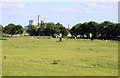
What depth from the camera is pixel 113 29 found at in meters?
121

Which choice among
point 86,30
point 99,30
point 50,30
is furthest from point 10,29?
point 99,30

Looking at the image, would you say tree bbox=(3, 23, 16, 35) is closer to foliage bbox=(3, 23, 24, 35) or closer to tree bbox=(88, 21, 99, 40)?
foliage bbox=(3, 23, 24, 35)

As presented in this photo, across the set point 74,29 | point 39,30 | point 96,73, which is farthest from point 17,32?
point 96,73

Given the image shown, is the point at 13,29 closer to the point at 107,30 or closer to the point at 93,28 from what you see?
Result: the point at 93,28

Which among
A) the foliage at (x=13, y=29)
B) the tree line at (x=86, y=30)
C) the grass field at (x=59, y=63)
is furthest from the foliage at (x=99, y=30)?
the grass field at (x=59, y=63)

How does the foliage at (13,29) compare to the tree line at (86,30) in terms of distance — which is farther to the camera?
the foliage at (13,29)

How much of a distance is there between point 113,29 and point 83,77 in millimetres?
103569

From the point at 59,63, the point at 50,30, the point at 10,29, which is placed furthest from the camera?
the point at 10,29

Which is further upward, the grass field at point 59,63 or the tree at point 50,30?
the tree at point 50,30

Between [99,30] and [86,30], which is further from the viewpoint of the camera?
[86,30]

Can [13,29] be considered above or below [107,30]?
above

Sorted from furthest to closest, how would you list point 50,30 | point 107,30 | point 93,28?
point 50,30 → point 93,28 → point 107,30

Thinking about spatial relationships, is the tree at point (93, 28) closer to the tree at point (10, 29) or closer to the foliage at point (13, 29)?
the foliage at point (13, 29)

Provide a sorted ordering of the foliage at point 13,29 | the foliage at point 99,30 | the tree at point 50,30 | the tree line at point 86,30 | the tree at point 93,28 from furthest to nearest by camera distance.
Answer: the foliage at point 13,29 < the tree at point 50,30 < the tree at point 93,28 < the tree line at point 86,30 < the foliage at point 99,30
